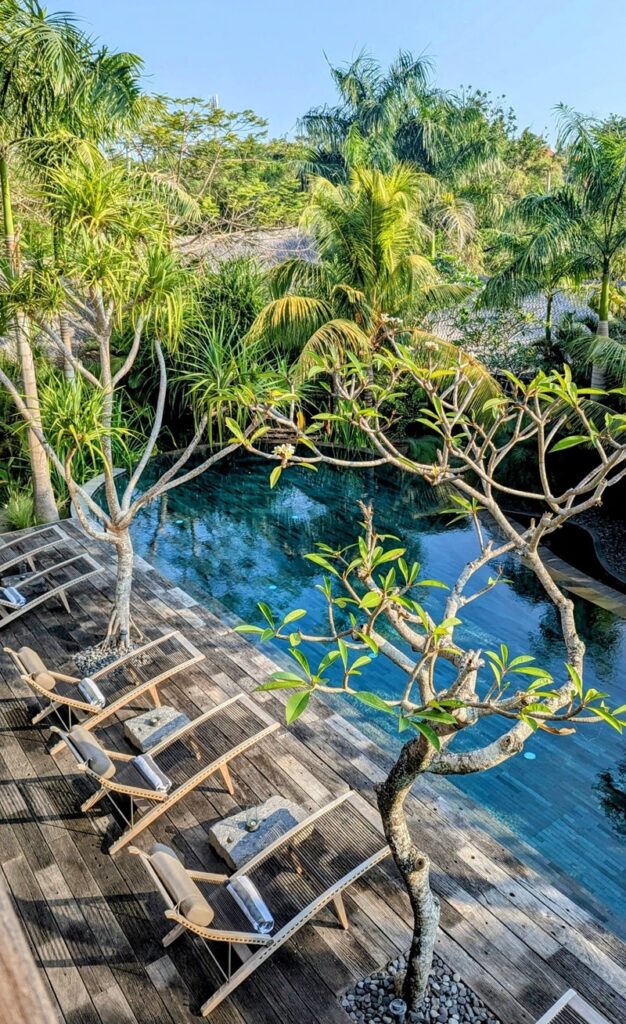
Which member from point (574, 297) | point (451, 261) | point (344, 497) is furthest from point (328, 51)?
point (344, 497)

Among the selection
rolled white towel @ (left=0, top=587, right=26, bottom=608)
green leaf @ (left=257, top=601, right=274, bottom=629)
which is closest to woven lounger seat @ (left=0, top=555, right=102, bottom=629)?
rolled white towel @ (left=0, top=587, right=26, bottom=608)

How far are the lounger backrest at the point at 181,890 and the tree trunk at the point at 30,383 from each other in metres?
5.61

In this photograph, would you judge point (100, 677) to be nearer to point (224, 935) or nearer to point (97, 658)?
point (97, 658)

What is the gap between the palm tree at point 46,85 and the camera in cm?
726

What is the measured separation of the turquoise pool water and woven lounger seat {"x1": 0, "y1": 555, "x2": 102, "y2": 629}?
1.32 m

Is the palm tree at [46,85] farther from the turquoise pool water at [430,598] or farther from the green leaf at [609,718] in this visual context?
the green leaf at [609,718]

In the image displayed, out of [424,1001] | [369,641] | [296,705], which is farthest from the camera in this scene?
[424,1001]

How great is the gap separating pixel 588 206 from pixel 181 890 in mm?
13158

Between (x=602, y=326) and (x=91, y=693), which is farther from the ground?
(x=602, y=326)

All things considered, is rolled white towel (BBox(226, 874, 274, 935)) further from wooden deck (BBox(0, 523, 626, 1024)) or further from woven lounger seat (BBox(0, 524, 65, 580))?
woven lounger seat (BBox(0, 524, 65, 580))

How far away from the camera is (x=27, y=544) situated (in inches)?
341

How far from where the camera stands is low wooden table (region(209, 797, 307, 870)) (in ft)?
12.8

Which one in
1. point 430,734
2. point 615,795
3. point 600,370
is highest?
point 600,370

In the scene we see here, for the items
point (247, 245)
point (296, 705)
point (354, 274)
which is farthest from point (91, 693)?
point (247, 245)
